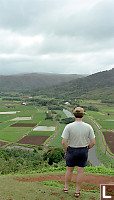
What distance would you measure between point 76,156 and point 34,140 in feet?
156

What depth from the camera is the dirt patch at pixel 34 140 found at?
49.4m

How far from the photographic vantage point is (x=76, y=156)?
5949 millimetres

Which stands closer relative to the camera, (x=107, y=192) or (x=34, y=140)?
(x=107, y=192)

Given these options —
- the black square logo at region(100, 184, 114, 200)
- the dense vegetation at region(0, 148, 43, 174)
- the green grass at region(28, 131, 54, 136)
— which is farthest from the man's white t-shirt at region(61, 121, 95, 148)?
the green grass at region(28, 131, 54, 136)

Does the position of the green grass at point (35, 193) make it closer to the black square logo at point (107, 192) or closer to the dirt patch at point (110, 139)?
the black square logo at point (107, 192)

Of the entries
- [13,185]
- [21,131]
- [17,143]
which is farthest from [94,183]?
[21,131]

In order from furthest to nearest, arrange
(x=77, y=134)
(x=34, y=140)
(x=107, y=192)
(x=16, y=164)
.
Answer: (x=34, y=140) → (x=16, y=164) → (x=107, y=192) → (x=77, y=134)

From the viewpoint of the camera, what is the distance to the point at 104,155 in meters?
37.5

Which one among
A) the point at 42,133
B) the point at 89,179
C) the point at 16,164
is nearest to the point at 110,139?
the point at 42,133

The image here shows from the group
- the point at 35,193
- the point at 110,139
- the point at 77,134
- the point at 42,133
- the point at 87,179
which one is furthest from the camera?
the point at 42,133

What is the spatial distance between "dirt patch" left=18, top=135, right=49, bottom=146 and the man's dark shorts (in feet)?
142

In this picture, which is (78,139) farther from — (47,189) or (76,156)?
(47,189)

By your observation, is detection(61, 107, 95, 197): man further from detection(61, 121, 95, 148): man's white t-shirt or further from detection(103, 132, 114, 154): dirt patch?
detection(103, 132, 114, 154): dirt patch

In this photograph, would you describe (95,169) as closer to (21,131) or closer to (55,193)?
(55,193)
